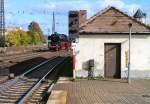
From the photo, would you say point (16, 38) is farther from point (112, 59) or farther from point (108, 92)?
point (108, 92)

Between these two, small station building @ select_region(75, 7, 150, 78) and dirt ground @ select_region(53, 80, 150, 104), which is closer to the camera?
dirt ground @ select_region(53, 80, 150, 104)

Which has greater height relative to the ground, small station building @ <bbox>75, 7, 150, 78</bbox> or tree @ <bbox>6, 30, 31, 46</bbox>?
tree @ <bbox>6, 30, 31, 46</bbox>

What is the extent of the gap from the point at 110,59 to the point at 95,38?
146 centimetres

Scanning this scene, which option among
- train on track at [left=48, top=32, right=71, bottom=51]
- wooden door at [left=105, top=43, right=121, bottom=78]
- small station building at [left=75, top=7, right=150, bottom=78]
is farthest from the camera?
train on track at [left=48, top=32, right=71, bottom=51]

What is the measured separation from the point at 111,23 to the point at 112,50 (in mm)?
1570

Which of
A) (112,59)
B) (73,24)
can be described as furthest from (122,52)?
(73,24)

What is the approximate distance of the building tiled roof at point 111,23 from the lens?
917 inches

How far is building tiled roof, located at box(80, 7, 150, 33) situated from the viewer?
2330cm

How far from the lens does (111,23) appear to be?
2372 cm

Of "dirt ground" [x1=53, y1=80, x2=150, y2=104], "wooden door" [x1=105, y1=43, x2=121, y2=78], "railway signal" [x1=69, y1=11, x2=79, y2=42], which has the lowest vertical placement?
"dirt ground" [x1=53, y1=80, x2=150, y2=104]

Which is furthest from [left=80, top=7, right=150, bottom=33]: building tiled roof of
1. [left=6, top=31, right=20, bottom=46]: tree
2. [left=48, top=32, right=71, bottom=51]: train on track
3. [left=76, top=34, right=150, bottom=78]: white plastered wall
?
[left=6, top=31, right=20, bottom=46]: tree

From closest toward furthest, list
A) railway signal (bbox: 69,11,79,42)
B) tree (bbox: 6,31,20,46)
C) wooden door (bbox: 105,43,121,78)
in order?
railway signal (bbox: 69,11,79,42)
wooden door (bbox: 105,43,121,78)
tree (bbox: 6,31,20,46)

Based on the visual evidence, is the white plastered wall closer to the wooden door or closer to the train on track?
the wooden door

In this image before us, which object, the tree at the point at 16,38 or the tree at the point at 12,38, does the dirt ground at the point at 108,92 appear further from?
the tree at the point at 16,38
